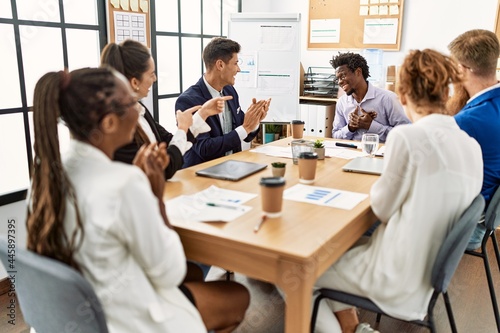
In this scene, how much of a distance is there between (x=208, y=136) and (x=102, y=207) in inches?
65.3

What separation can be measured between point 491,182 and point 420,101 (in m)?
0.76

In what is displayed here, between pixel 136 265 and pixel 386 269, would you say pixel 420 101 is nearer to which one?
pixel 386 269

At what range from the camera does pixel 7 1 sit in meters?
2.46

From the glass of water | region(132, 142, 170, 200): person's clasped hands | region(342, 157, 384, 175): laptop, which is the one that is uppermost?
region(132, 142, 170, 200): person's clasped hands

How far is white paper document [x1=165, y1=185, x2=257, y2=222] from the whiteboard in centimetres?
245

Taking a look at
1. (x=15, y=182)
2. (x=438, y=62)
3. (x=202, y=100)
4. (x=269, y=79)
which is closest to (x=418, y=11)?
(x=269, y=79)

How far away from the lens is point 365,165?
83.8 inches

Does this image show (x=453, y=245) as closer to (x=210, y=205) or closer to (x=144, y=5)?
(x=210, y=205)

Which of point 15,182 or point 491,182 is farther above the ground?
point 491,182

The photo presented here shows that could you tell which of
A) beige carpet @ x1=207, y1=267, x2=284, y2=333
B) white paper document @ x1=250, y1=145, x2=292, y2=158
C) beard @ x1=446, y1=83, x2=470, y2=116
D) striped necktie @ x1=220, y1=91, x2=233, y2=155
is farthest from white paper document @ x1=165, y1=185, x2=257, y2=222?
beard @ x1=446, y1=83, x2=470, y2=116

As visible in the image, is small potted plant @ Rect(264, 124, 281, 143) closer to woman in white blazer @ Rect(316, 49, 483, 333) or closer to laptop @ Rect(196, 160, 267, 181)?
laptop @ Rect(196, 160, 267, 181)

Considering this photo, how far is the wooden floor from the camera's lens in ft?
7.15

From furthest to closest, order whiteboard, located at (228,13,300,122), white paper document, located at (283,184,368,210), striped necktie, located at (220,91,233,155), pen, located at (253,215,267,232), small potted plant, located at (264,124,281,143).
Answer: small potted plant, located at (264,124,281,143)
whiteboard, located at (228,13,300,122)
striped necktie, located at (220,91,233,155)
white paper document, located at (283,184,368,210)
pen, located at (253,215,267,232)

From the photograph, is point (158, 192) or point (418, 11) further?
point (418, 11)
